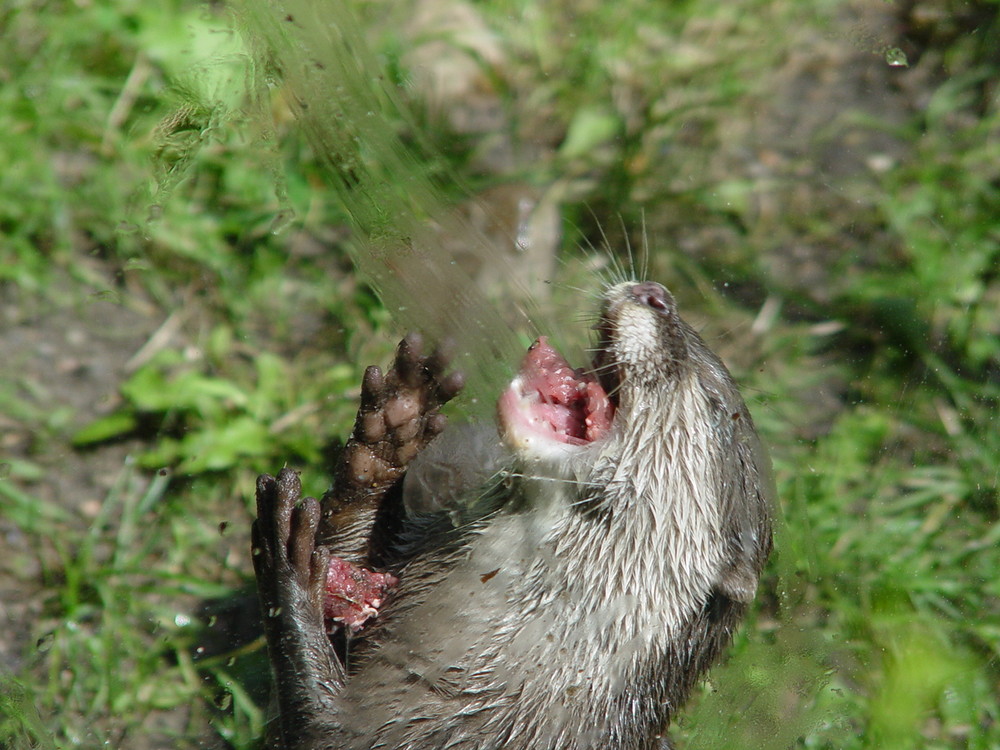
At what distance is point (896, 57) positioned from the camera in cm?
441

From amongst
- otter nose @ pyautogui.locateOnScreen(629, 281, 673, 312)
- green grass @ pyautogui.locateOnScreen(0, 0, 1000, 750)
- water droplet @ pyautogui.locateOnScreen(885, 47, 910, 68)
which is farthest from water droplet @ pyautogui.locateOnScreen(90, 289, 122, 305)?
water droplet @ pyautogui.locateOnScreen(885, 47, 910, 68)

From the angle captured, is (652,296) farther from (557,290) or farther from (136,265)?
(136,265)

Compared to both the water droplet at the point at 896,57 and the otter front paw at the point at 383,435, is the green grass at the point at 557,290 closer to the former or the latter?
A: the water droplet at the point at 896,57

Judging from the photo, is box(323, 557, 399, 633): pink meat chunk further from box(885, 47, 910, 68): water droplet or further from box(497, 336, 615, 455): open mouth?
box(885, 47, 910, 68): water droplet

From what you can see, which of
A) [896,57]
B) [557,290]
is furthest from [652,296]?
[896,57]

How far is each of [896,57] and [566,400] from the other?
303 centimetres

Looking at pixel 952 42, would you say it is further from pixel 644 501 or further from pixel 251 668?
pixel 251 668

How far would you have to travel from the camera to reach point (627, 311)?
2.38m

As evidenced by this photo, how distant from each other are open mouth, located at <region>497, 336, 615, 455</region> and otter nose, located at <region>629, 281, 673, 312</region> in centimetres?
25

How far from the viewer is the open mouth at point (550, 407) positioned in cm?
215

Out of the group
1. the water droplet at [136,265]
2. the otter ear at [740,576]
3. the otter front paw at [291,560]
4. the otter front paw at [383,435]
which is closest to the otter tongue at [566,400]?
the otter front paw at [383,435]

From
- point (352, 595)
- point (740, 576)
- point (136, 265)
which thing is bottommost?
point (740, 576)

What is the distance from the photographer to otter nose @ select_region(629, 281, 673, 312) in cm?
243

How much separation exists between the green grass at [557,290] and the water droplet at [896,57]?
0.05 meters
